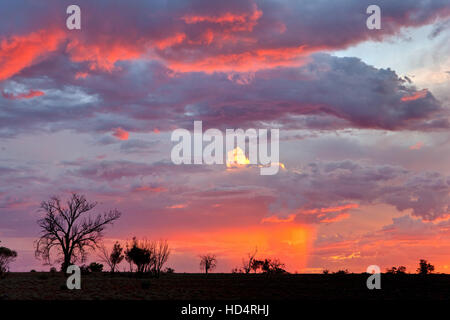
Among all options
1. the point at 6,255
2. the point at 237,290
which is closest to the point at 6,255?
the point at 6,255

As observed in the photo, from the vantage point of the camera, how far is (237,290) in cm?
4869

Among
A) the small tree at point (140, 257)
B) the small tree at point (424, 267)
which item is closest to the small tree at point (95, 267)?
the small tree at point (140, 257)

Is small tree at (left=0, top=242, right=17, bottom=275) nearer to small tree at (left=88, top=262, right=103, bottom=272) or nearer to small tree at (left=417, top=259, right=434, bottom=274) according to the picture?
small tree at (left=88, top=262, right=103, bottom=272)

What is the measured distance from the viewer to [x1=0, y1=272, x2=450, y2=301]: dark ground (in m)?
43.8

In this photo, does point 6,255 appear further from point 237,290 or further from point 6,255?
point 237,290

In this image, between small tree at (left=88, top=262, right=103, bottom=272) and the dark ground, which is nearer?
the dark ground

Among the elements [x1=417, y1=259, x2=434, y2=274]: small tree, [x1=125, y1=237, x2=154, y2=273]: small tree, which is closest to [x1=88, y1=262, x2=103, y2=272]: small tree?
[x1=125, y1=237, x2=154, y2=273]: small tree

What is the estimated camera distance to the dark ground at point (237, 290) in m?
43.8

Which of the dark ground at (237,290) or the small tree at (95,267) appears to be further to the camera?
the small tree at (95,267)

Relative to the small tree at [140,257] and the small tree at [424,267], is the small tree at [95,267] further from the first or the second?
the small tree at [424,267]
